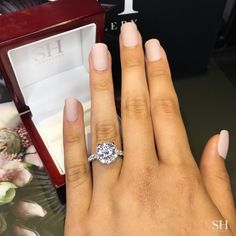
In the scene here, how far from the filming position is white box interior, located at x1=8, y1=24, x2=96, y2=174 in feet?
1.77

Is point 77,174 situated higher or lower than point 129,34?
lower

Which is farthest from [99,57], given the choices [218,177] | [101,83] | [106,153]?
[218,177]

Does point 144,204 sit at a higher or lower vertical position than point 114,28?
lower

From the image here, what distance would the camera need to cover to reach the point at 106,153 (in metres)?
0.48

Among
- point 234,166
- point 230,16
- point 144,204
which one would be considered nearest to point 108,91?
point 144,204

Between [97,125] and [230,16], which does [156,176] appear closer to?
[97,125]

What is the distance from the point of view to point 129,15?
22.8 inches

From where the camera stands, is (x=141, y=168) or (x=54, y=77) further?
(x=54, y=77)

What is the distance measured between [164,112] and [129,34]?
0.13 metres

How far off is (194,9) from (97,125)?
0.28m

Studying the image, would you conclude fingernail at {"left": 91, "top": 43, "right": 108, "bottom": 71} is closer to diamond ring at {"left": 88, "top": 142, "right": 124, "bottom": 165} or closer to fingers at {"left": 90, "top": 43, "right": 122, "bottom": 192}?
fingers at {"left": 90, "top": 43, "right": 122, "bottom": 192}

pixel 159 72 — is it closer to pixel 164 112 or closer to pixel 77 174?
pixel 164 112

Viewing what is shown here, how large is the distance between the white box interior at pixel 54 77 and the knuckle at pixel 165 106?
13cm

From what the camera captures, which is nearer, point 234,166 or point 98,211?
point 98,211
